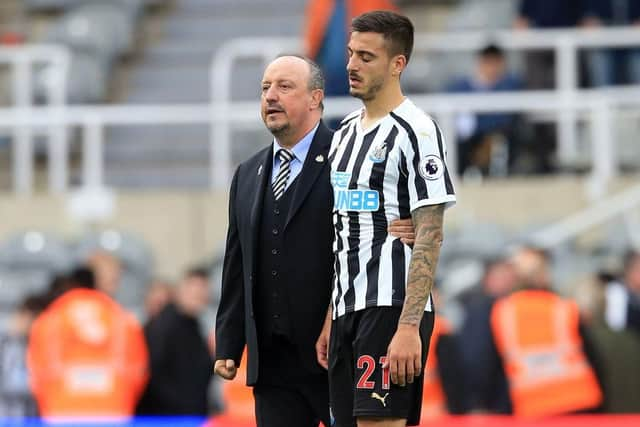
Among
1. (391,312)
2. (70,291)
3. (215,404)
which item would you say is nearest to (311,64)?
(391,312)

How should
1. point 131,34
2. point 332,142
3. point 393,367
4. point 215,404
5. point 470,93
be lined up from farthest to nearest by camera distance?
point 131,34 → point 470,93 → point 215,404 → point 332,142 → point 393,367

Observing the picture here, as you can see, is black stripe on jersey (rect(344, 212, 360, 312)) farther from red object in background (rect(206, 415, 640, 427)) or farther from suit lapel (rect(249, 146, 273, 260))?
red object in background (rect(206, 415, 640, 427))

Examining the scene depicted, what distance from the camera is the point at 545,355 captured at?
1044 centimetres

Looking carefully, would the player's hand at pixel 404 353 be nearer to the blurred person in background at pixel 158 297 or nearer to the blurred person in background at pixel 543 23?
the blurred person in background at pixel 158 297

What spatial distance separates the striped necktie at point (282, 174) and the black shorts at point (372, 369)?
63 cm

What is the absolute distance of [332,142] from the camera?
5965mm

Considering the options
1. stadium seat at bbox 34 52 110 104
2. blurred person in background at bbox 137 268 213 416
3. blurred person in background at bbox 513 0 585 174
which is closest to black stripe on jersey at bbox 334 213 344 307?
blurred person in background at bbox 137 268 213 416

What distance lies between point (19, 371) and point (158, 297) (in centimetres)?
111

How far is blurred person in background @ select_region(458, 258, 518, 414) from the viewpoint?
10.8m

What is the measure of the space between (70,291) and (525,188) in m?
3.67

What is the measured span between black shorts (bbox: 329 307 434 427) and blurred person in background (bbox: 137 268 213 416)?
5.76m

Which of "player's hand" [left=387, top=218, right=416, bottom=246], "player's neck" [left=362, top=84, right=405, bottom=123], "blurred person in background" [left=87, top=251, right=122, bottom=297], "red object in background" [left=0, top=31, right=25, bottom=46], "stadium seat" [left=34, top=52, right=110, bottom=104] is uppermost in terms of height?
"red object in background" [left=0, top=31, right=25, bottom=46]

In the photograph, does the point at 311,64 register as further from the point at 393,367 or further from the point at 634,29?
the point at 634,29

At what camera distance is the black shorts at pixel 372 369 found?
5.56 metres
